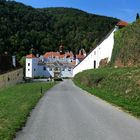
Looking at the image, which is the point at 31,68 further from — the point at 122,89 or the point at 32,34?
the point at 122,89

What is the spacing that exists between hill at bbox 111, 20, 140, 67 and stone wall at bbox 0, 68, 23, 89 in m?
20.2

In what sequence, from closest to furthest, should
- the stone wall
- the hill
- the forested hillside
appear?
the hill → the stone wall → the forested hillside

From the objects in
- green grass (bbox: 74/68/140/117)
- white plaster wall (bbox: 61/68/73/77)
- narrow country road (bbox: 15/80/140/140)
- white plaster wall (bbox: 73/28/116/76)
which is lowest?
narrow country road (bbox: 15/80/140/140)

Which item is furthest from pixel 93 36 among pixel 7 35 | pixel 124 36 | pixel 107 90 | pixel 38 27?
pixel 107 90

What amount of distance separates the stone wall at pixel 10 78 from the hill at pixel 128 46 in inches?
795

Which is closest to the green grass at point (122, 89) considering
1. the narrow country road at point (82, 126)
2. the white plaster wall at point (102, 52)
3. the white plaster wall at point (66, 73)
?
the narrow country road at point (82, 126)

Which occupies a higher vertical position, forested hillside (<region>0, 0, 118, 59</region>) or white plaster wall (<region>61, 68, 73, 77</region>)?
forested hillside (<region>0, 0, 118, 59</region>)

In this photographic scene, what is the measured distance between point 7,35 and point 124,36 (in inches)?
3960

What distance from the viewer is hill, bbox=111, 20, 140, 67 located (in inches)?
1651

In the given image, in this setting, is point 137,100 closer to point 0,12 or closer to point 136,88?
point 136,88

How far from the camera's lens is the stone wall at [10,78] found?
211 ft

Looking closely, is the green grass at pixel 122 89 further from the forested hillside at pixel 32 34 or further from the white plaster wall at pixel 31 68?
the white plaster wall at pixel 31 68

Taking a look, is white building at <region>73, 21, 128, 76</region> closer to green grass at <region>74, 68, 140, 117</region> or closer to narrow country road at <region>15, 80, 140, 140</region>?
green grass at <region>74, 68, 140, 117</region>

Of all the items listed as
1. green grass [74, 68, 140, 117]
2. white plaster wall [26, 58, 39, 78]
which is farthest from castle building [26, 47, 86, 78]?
green grass [74, 68, 140, 117]
